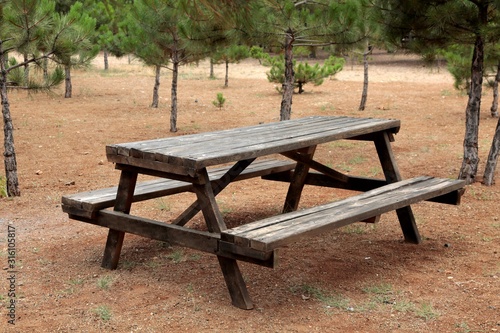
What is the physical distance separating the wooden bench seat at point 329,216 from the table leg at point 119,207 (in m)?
0.94

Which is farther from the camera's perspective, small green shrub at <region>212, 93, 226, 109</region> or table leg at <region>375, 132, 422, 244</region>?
small green shrub at <region>212, 93, 226, 109</region>

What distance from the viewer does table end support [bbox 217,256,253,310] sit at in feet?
12.7

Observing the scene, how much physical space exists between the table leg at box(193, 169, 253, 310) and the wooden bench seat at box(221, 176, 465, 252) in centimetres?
20

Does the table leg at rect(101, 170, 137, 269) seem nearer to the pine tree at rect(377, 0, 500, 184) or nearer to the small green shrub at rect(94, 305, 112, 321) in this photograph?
the small green shrub at rect(94, 305, 112, 321)

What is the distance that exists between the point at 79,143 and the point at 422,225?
6725 millimetres

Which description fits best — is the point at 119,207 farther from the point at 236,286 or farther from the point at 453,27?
the point at 453,27

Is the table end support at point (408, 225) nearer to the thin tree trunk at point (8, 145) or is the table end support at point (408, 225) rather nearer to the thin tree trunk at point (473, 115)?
the thin tree trunk at point (473, 115)

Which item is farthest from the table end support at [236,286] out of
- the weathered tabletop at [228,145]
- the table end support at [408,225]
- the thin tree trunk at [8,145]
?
the thin tree trunk at [8,145]

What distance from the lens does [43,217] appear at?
6145 mm

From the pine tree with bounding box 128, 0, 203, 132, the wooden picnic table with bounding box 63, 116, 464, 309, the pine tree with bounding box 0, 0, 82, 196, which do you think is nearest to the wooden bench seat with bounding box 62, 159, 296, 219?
the wooden picnic table with bounding box 63, 116, 464, 309

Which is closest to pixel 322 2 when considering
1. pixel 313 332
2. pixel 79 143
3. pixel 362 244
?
pixel 79 143

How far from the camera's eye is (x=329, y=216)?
4.09m

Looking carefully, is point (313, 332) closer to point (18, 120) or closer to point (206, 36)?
point (206, 36)

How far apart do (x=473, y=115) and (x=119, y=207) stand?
Answer: 13.9ft
